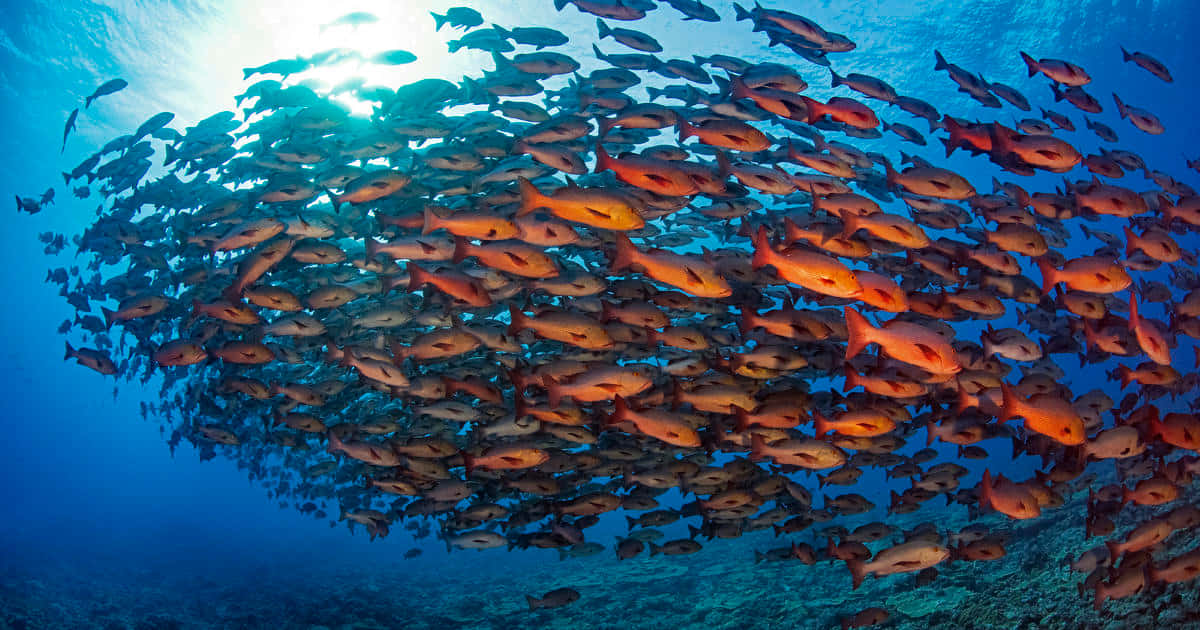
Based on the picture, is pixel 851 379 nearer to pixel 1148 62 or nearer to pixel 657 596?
pixel 1148 62

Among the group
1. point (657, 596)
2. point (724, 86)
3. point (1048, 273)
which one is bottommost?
point (657, 596)

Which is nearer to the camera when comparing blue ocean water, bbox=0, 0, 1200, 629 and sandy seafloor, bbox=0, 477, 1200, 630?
sandy seafloor, bbox=0, 477, 1200, 630

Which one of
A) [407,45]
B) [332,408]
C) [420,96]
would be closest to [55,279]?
[332,408]

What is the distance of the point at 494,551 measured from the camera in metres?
32.1

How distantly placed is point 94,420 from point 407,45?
202 m

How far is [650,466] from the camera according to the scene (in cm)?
800

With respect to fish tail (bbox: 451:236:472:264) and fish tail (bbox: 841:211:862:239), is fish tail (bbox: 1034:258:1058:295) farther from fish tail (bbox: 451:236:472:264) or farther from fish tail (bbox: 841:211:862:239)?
fish tail (bbox: 451:236:472:264)

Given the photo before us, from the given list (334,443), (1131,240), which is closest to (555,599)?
(334,443)

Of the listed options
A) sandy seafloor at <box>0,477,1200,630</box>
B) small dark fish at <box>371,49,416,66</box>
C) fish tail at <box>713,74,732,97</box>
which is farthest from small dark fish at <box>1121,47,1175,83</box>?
small dark fish at <box>371,49,416,66</box>

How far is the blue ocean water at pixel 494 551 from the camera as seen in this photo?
31.3 ft

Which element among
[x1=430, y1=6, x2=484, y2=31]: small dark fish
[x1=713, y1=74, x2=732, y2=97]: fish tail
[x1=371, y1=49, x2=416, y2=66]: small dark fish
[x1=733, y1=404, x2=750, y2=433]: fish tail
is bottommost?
[x1=733, y1=404, x2=750, y2=433]: fish tail

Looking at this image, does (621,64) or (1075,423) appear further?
(621,64)

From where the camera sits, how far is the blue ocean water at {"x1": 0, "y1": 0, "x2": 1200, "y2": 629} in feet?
31.3

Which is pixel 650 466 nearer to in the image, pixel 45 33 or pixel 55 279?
pixel 55 279
